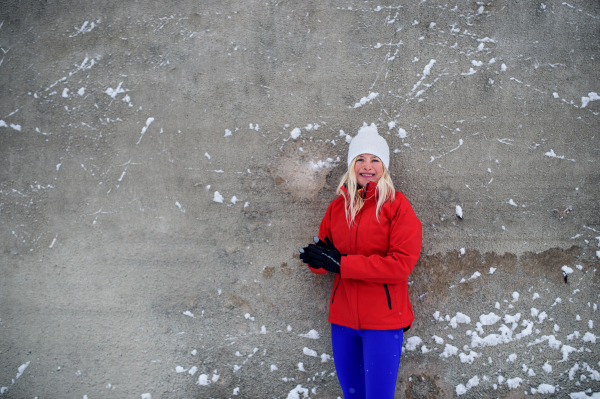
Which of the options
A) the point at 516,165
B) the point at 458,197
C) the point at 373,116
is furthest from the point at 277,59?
the point at 516,165

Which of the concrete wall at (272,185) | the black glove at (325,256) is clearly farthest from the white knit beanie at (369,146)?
the black glove at (325,256)

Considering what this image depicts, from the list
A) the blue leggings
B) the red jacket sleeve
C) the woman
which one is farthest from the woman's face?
the blue leggings

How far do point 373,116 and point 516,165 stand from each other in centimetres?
114

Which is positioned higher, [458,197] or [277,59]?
[277,59]

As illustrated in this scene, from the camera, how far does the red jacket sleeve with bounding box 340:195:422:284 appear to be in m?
1.82

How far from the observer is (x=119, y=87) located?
251 cm

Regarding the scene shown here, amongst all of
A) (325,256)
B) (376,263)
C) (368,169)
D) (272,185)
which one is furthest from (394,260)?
(272,185)

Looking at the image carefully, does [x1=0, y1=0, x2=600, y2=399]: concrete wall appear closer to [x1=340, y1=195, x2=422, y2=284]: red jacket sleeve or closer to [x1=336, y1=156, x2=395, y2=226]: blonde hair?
[x1=336, y1=156, x2=395, y2=226]: blonde hair

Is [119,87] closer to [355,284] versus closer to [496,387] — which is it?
[355,284]

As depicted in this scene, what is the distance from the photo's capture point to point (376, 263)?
1.83 meters

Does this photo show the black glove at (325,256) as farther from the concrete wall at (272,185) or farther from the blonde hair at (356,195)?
the concrete wall at (272,185)

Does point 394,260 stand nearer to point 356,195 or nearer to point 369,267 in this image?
point 369,267

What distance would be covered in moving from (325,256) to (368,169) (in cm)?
61

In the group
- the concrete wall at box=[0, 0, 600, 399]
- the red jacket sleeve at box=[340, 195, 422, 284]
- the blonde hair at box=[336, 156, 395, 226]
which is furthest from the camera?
the concrete wall at box=[0, 0, 600, 399]
